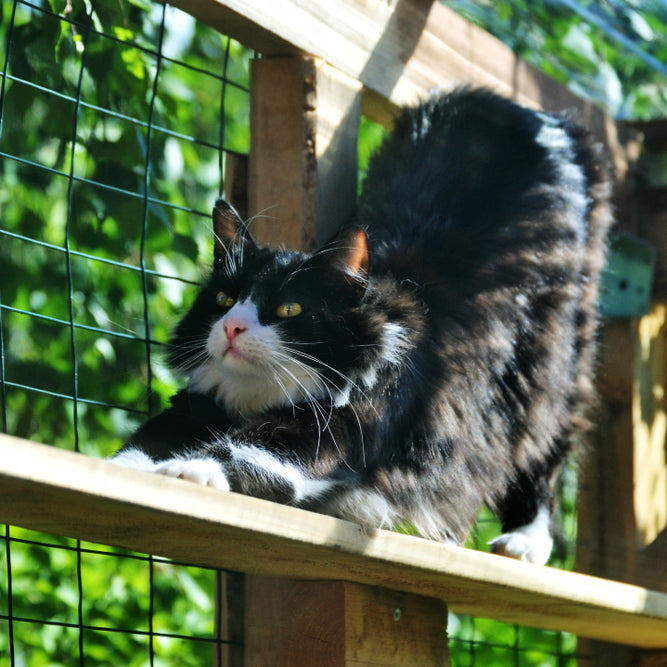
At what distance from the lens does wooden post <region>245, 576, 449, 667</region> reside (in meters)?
1.63

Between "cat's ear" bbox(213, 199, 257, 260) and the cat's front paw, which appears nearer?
the cat's front paw

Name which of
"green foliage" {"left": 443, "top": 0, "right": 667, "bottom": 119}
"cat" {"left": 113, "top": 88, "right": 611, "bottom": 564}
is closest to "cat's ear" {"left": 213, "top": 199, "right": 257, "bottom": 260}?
"cat" {"left": 113, "top": 88, "right": 611, "bottom": 564}

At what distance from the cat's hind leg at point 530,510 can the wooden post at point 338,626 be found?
1.40 feet

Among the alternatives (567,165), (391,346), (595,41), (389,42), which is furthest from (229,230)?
(595,41)

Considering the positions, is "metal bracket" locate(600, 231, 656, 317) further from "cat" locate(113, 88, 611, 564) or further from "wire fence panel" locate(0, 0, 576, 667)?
"wire fence panel" locate(0, 0, 576, 667)

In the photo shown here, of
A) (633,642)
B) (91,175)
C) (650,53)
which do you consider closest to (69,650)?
(91,175)

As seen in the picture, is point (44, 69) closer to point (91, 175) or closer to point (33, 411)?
point (91, 175)

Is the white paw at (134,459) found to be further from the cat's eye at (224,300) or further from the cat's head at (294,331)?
the cat's eye at (224,300)

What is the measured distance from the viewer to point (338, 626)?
1.61 metres

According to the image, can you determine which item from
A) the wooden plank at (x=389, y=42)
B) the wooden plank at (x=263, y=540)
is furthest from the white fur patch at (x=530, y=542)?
the wooden plank at (x=389, y=42)

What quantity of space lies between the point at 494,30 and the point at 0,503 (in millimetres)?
2474

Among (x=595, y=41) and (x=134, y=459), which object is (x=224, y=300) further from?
(x=595, y=41)

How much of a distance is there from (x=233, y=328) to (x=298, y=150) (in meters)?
0.50

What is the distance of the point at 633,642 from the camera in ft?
8.14
